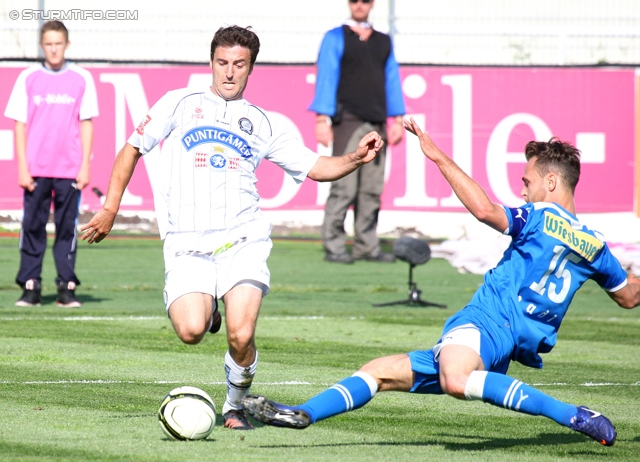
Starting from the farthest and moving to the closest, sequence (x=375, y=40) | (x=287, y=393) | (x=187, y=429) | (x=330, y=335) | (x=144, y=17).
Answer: (x=144, y=17)
(x=375, y=40)
(x=330, y=335)
(x=287, y=393)
(x=187, y=429)

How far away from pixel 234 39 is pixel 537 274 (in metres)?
1.92

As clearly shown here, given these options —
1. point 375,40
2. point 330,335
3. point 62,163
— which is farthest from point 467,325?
point 375,40

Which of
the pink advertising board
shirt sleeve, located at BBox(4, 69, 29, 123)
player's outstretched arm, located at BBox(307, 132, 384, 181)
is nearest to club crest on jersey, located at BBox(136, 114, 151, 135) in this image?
player's outstretched arm, located at BBox(307, 132, 384, 181)

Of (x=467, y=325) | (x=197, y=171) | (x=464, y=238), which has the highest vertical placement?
(x=197, y=171)

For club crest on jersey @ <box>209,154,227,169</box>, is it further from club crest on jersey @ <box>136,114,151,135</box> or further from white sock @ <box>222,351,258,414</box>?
white sock @ <box>222,351,258,414</box>

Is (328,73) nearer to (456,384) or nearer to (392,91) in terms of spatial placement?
(392,91)

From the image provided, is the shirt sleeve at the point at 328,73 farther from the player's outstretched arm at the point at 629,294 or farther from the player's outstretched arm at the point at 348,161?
the player's outstretched arm at the point at 629,294

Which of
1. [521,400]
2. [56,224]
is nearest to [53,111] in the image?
[56,224]

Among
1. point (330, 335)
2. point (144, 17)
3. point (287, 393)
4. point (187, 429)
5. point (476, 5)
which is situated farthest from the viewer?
point (476, 5)

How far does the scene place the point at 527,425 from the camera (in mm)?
5836

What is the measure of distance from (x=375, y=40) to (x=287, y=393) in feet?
24.1

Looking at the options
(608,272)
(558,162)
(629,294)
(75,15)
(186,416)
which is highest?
(75,15)

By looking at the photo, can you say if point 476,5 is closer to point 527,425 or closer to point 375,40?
point 375,40

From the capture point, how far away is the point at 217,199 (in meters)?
5.61
